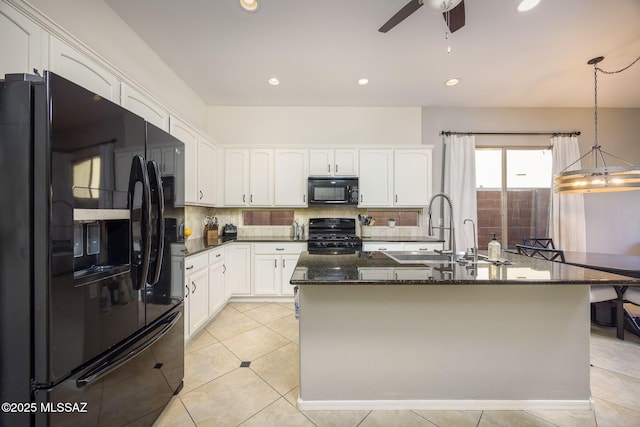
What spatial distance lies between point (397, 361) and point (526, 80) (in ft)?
12.4

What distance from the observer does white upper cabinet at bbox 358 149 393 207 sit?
366 centimetres

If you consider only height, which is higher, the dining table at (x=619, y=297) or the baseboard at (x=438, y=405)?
the dining table at (x=619, y=297)

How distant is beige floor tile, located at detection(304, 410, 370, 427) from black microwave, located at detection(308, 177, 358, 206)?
2501 mm

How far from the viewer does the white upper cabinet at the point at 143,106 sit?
1756mm

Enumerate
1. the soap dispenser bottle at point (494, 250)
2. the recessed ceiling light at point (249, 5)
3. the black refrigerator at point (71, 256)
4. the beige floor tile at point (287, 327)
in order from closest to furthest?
the black refrigerator at point (71, 256) < the soap dispenser bottle at point (494, 250) < the recessed ceiling light at point (249, 5) < the beige floor tile at point (287, 327)

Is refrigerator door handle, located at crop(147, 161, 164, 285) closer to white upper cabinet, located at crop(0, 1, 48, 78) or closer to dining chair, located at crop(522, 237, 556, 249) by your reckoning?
white upper cabinet, located at crop(0, 1, 48, 78)

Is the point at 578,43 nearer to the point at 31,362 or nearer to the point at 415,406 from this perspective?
the point at 415,406

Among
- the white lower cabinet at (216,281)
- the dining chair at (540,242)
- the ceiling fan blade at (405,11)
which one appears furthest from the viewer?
the dining chair at (540,242)

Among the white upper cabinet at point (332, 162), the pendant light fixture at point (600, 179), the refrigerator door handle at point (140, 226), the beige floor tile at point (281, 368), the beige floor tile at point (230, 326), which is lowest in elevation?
the beige floor tile at point (281, 368)

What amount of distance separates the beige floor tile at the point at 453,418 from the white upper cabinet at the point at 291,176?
2.73 metres

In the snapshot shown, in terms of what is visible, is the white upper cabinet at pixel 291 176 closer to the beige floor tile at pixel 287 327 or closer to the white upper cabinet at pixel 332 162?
the white upper cabinet at pixel 332 162

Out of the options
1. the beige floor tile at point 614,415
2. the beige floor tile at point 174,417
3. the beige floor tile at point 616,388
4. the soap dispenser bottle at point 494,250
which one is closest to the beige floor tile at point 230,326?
the beige floor tile at point 174,417

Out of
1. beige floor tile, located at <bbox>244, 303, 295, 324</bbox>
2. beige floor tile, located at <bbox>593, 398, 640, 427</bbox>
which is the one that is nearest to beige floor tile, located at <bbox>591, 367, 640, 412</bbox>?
beige floor tile, located at <bbox>593, 398, 640, 427</bbox>

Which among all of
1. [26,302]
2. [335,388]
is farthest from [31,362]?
[335,388]
